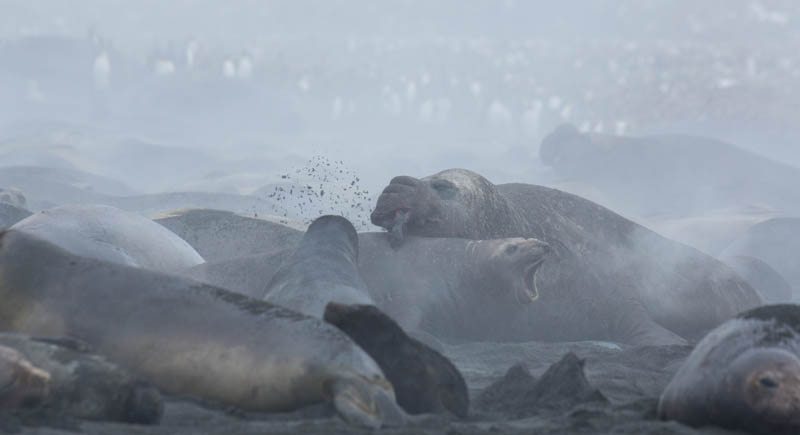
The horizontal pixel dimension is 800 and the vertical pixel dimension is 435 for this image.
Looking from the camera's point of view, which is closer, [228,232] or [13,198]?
[228,232]

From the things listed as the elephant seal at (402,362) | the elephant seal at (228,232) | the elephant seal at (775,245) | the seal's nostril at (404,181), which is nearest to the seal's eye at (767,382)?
the elephant seal at (402,362)

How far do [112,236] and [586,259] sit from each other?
145 inches

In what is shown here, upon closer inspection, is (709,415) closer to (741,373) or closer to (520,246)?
(741,373)

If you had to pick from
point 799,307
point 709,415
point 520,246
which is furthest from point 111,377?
point 520,246

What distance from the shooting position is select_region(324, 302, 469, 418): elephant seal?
3.41 m

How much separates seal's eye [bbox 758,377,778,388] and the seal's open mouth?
373 centimetres

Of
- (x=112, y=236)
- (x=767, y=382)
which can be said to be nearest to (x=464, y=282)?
(x=112, y=236)

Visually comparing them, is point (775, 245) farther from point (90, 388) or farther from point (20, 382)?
point (20, 382)

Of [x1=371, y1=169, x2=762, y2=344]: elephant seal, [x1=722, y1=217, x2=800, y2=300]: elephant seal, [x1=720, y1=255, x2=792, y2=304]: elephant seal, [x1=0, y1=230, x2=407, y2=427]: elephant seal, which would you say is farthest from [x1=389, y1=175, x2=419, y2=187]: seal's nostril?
[x1=722, y1=217, x2=800, y2=300]: elephant seal

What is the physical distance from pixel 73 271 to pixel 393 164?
1362 inches

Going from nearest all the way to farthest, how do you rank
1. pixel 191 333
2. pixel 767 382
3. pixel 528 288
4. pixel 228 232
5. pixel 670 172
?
pixel 767 382 < pixel 191 333 < pixel 528 288 < pixel 228 232 < pixel 670 172

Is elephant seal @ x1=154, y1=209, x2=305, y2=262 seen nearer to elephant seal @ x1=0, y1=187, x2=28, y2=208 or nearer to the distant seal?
elephant seal @ x1=0, y1=187, x2=28, y2=208

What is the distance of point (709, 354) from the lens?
341 centimetres

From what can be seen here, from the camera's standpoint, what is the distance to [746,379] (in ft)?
10.3
